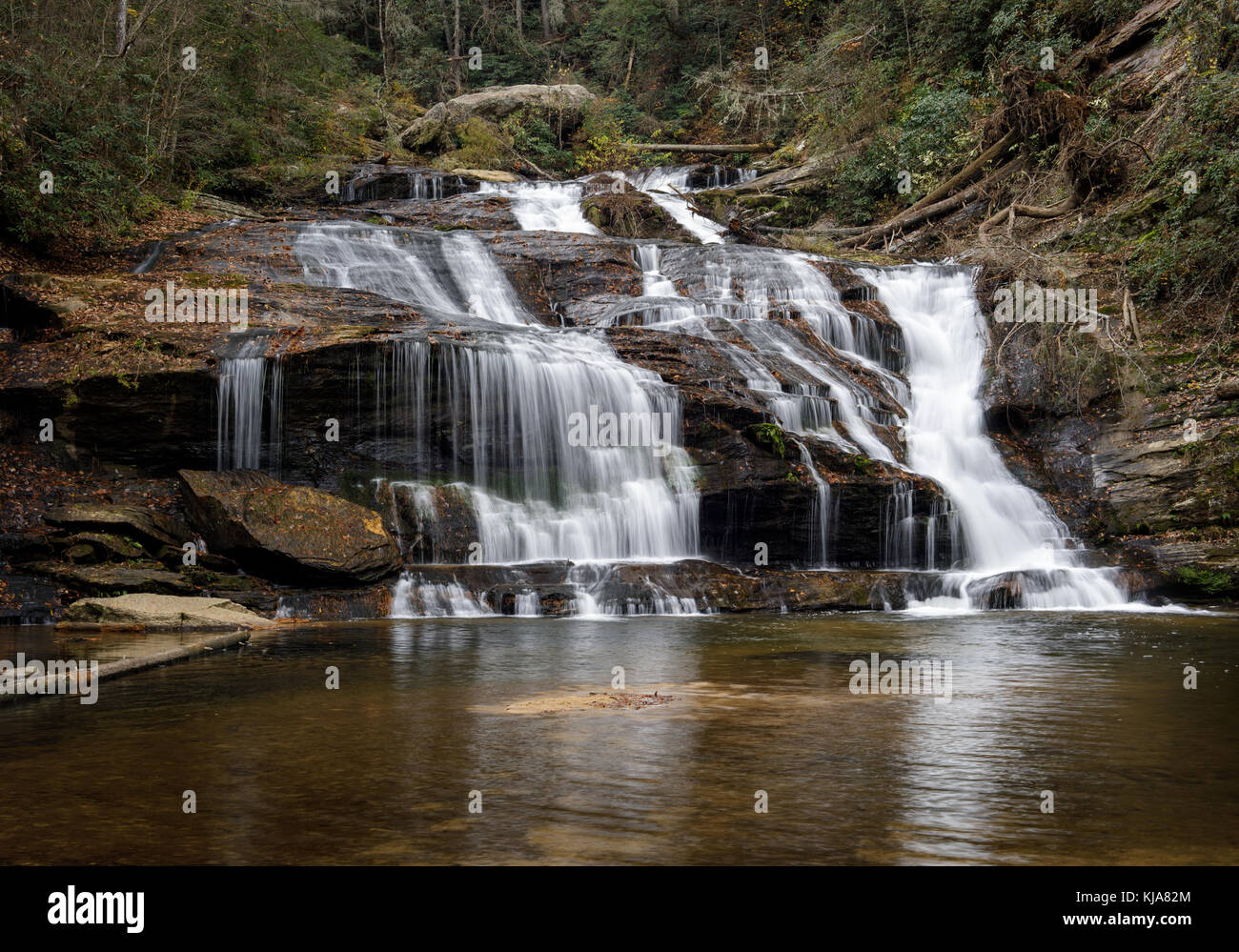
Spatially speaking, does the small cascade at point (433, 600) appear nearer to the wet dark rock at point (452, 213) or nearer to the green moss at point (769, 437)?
the green moss at point (769, 437)

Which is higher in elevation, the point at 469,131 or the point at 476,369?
the point at 469,131

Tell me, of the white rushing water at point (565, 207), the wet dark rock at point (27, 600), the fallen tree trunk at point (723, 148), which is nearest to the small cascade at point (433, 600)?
the wet dark rock at point (27, 600)

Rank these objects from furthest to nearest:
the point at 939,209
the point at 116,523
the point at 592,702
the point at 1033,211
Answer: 1. the point at 939,209
2. the point at 1033,211
3. the point at 116,523
4. the point at 592,702

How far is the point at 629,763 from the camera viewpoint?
4258 millimetres

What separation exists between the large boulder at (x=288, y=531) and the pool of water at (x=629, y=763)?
3.65m

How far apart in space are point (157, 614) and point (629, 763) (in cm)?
700

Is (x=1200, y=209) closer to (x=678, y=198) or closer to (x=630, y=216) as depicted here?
(x=630, y=216)

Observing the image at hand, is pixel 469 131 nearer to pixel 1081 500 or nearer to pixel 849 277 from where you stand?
pixel 849 277

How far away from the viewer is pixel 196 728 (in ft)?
16.3

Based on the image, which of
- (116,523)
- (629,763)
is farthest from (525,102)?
(629,763)

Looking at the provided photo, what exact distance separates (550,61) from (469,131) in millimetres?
16138
